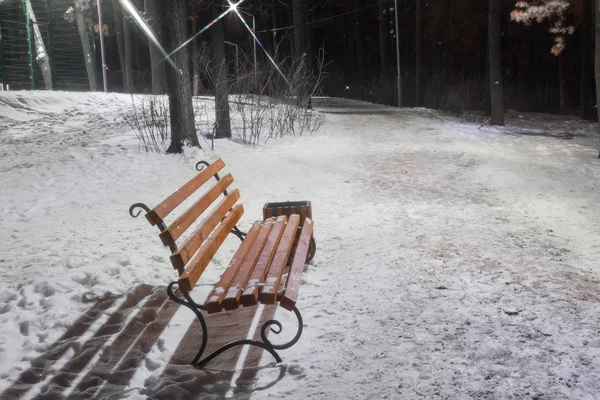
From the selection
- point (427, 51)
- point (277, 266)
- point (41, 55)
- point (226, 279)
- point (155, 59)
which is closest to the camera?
point (226, 279)

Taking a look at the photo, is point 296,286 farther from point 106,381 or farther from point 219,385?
point 106,381

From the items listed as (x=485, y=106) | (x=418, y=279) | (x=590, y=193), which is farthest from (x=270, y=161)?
(x=485, y=106)

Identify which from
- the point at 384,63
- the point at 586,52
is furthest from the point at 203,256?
the point at 384,63

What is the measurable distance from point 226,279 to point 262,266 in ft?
1.05

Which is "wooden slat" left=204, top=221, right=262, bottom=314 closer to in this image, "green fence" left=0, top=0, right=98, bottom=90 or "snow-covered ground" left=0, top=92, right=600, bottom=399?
"snow-covered ground" left=0, top=92, right=600, bottom=399

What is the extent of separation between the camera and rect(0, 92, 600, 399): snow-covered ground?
3.62m

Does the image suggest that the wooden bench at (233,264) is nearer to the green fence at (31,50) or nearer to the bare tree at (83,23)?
the green fence at (31,50)

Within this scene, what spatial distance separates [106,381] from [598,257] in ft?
14.2

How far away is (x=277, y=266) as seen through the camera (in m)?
4.09

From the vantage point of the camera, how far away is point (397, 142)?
45.0ft

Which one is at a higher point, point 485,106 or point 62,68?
point 62,68

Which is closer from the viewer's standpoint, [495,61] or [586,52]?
[495,61]

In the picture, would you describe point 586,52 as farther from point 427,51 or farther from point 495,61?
point 427,51

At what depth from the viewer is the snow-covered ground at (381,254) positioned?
3.62 metres
